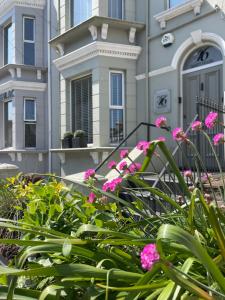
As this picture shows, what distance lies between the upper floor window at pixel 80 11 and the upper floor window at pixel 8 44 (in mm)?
4014

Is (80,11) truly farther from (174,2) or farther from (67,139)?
(67,139)

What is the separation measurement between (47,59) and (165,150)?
524 inches

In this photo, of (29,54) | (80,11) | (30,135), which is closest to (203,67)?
(80,11)

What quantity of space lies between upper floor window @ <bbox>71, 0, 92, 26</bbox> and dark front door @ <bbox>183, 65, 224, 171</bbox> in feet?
12.6

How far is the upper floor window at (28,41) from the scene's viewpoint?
15.2 meters

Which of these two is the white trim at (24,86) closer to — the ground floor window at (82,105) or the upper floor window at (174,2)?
the ground floor window at (82,105)

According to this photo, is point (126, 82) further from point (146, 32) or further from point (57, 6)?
point (57, 6)

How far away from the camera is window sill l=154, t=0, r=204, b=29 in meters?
9.10

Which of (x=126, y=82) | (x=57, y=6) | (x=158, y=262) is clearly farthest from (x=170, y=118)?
(x=158, y=262)

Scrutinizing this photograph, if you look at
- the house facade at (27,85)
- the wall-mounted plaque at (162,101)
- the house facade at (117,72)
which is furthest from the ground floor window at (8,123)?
the wall-mounted plaque at (162,101)

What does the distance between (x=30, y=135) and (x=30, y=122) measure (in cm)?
45

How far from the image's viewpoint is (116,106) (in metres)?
11.0

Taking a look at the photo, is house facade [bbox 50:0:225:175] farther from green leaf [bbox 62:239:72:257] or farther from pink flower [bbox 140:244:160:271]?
pink flower [bbox 140:244:160:271]

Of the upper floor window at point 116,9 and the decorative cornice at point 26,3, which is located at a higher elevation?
the decorative cornice at point 26,3
